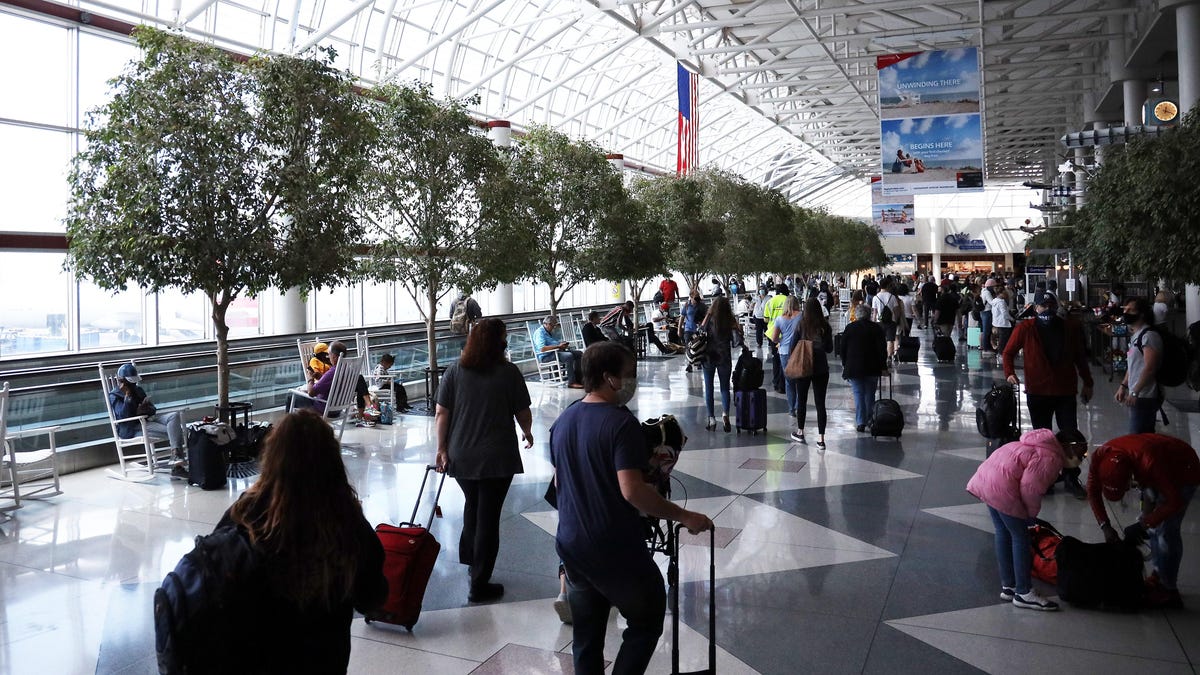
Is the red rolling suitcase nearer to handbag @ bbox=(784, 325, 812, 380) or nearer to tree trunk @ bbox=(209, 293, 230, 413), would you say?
tree trunk @ bbox=(209, 293, 230, 413)

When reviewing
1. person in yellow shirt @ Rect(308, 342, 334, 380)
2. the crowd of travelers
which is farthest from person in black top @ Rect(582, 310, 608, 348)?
the crowd of travelers

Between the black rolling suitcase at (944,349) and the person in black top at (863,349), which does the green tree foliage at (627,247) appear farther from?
the person in black top at (863,349)

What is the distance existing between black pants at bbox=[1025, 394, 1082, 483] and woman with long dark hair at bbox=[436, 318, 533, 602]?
4.91 meters

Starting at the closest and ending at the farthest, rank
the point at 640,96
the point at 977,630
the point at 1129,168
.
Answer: the point at 977,630
the point at 1129,168
the point at 640,96

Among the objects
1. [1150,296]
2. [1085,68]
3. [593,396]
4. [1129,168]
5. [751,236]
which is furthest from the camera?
[1085,68]

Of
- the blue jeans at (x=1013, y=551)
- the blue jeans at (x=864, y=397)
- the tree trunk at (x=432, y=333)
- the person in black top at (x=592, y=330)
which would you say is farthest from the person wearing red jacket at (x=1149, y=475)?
the person in black top at (x=592, y=330)

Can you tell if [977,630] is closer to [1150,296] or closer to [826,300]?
[1150,296]

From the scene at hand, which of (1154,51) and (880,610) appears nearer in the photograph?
(880,610)

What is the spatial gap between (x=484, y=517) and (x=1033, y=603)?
3200 millimetres

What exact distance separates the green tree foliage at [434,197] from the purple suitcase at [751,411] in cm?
426

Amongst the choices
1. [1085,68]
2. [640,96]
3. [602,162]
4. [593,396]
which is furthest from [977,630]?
[640,96]

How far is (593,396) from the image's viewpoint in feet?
11.0

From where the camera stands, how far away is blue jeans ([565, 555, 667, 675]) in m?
3.18

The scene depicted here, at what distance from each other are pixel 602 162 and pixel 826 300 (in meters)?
18.9
